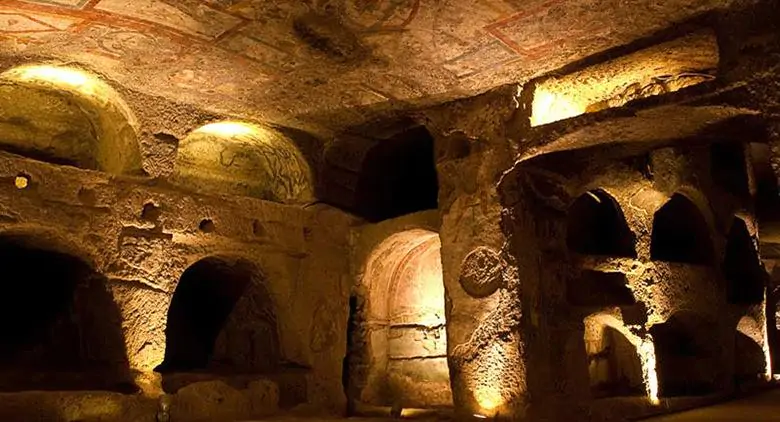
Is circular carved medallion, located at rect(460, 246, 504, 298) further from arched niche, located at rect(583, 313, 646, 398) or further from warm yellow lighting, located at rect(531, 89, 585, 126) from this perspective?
arched niche, located at rect(583, 313, 646, 398)

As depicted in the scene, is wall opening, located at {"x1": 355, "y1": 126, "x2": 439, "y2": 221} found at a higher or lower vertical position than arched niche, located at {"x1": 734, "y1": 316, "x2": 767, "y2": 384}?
higher

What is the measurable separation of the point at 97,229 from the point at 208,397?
1937mm

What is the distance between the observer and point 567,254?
703 cm

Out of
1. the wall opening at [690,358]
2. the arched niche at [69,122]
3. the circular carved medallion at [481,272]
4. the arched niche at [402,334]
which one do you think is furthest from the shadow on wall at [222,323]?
the wall opening at [690,358]

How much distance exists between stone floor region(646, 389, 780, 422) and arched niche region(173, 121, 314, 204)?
4.88 meters

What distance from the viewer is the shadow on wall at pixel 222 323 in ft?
25.5

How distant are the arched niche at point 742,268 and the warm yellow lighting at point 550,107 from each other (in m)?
4.59

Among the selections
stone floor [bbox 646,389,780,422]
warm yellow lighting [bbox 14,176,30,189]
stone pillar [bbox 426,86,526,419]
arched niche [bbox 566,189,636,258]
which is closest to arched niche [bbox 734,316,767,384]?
stone floor [bbox 646,389,780,422]

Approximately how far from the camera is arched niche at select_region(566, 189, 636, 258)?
918 cm

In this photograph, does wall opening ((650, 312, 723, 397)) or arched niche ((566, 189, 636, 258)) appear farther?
arched niche ((566, 189, 636, 258))

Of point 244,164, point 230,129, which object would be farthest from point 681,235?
point 230,129

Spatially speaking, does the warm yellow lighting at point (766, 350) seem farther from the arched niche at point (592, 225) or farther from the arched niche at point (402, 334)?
the arched niche at point (402, 334)

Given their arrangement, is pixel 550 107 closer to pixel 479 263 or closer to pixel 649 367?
pixel 479 263

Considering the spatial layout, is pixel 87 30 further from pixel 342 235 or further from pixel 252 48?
pixel 342 235
